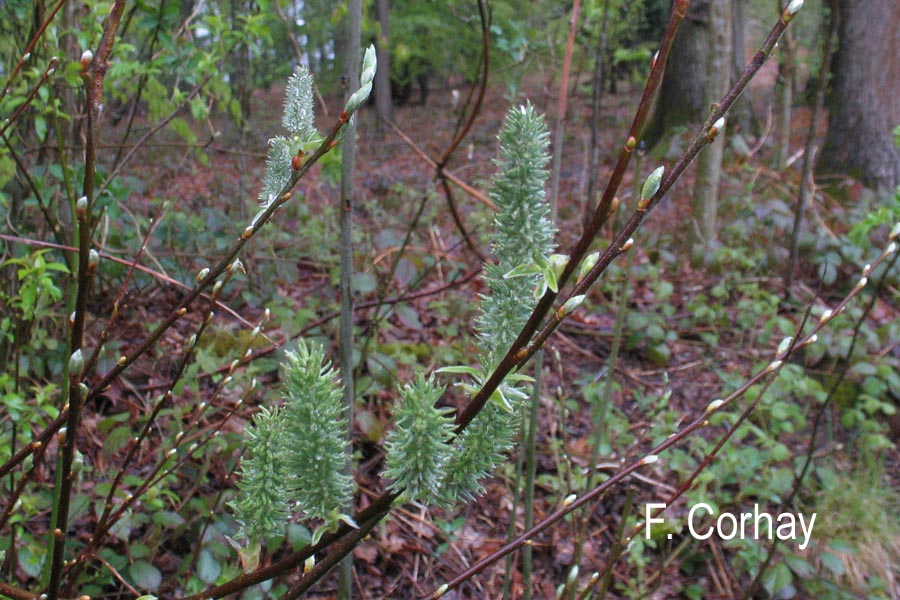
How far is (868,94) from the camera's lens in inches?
241

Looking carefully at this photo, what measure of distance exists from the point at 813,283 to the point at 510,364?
5022 mm

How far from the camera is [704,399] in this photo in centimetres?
385

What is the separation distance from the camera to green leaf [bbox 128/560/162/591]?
199cm

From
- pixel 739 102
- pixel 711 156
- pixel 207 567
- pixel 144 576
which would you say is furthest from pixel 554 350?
pixel 739 102

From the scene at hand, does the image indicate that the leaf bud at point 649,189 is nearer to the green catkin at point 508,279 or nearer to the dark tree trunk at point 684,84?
the green catkin at point 508,279

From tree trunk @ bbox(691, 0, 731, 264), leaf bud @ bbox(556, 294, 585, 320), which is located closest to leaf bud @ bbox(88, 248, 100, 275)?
leaf bud @ bbox(556, 294, 585, 320)

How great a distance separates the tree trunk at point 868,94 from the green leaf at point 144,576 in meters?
6.43

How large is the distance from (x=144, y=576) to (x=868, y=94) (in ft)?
22.2

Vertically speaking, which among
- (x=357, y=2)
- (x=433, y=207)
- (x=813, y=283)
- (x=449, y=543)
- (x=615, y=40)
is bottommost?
(x=449, y=543)

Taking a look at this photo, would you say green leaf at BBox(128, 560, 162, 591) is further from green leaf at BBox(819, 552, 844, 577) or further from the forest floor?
green leaf at BBox(819, 552, 844, 577)

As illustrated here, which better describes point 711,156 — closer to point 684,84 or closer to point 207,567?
point 684,84

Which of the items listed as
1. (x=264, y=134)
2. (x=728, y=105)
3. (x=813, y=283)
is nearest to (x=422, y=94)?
(x=264, y=134)

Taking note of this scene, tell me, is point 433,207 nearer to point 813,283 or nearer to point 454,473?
point 813,283

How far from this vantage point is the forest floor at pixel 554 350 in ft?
8.82
